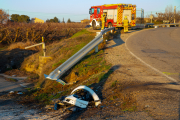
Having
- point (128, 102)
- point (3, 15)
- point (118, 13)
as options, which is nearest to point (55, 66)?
point (128, 102)

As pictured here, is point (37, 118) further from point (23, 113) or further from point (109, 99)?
point (109, 99)

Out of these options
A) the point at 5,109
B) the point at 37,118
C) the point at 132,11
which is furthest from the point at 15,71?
the point at 132,11

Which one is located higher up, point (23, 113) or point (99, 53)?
point (99, 53)

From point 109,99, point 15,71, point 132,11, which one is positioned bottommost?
point 15,71

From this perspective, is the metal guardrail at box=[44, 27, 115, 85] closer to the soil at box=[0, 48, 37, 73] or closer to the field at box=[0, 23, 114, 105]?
the field at box=[0, 23, 114, 105]

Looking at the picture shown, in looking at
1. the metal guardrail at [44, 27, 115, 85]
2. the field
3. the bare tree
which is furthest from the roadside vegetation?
the bare tree

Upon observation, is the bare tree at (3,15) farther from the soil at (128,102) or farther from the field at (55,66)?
the soil at (128,102)

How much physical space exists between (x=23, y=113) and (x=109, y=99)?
2.30 metres

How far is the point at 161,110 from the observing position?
384cm

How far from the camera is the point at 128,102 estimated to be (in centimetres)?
441

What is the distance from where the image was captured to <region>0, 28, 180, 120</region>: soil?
384 cm

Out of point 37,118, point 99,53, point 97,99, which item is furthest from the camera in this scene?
point 99,53

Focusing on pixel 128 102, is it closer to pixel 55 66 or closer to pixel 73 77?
pixel 73 77

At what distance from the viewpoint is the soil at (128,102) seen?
3.84 m
